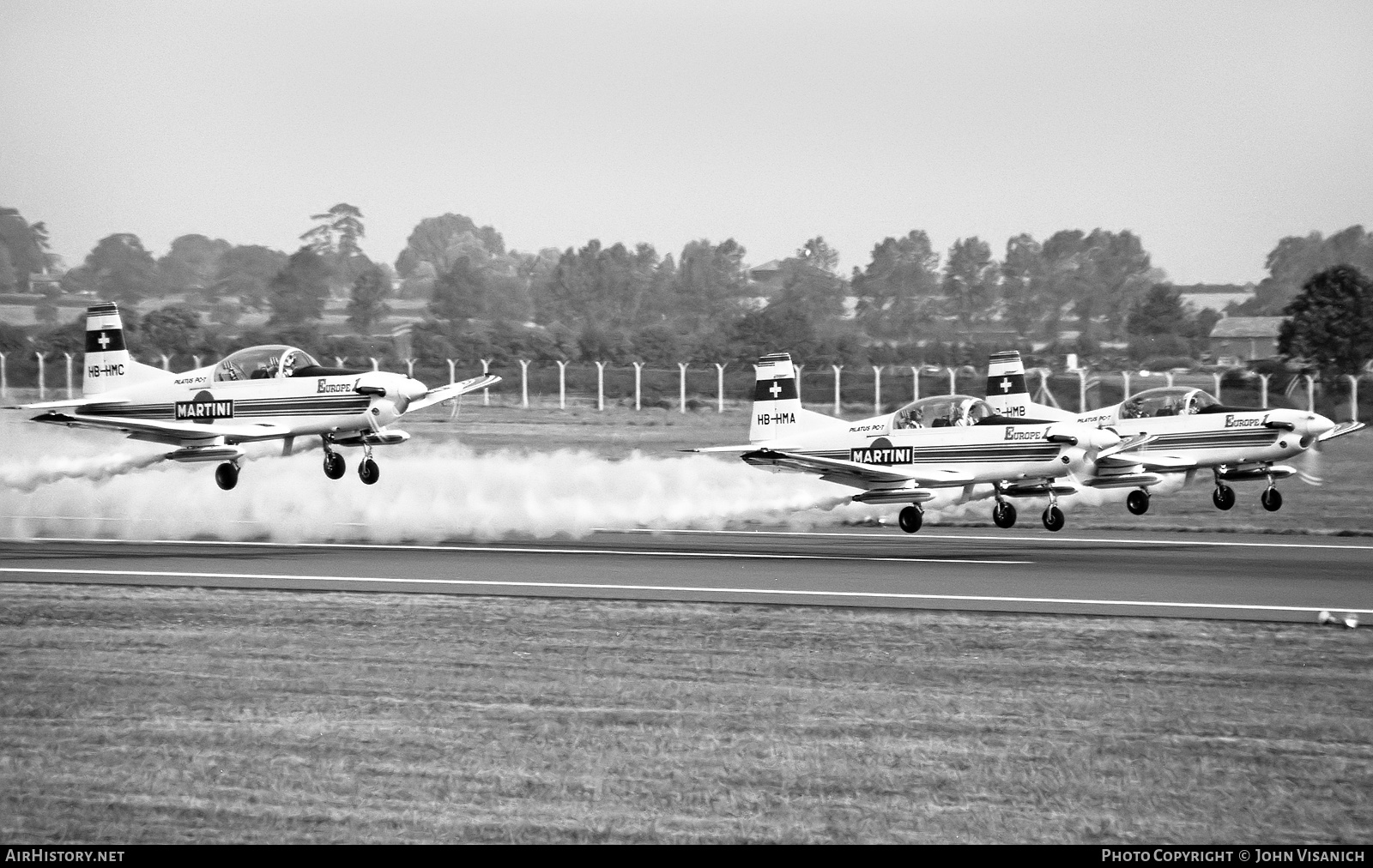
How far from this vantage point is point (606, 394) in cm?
6925

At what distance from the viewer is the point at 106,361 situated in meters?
28.3

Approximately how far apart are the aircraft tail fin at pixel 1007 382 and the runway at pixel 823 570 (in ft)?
19.4

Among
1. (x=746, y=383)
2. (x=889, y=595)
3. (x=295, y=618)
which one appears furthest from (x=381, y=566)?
(x=746, y=383)

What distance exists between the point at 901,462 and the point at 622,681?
42.6 feet

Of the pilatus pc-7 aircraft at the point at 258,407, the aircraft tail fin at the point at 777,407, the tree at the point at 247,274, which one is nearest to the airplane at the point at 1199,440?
the aircraft tail fin at the point at 777,407

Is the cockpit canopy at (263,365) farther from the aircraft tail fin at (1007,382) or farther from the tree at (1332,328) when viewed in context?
the tree at (1332,328)

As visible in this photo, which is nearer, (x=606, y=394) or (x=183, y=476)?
(x=183, y=476)

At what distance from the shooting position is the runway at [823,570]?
68.9 feet

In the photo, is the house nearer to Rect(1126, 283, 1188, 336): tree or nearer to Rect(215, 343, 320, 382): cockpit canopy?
Rect(1126, 283, 1188, 336): tree

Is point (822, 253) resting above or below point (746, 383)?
above

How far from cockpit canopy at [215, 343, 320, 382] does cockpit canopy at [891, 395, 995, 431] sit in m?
10.7

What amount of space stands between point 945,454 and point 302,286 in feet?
320

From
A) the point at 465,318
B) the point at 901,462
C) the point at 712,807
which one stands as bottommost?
the point at 712,807
